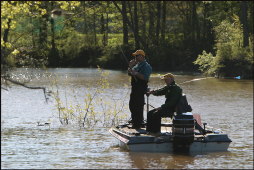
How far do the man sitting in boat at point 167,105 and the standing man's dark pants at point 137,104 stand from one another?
1.69ft

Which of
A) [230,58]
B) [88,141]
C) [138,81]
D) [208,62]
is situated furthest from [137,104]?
[208,62]

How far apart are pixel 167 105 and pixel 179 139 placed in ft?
2.90

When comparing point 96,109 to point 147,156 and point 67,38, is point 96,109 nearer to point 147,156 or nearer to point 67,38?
point 147,156

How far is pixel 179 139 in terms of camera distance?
46.2 ft

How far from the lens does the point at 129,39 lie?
6081 cm

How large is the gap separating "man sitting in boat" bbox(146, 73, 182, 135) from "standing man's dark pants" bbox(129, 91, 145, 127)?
515 mm

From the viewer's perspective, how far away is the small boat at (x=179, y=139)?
1397cm

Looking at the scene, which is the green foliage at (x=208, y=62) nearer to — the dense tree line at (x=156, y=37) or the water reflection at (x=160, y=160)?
the dense tree line at (x=156, y=37)

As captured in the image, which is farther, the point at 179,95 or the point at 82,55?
the point at 82,55

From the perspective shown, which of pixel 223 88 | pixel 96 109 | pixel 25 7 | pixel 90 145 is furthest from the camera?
pixel 223 88

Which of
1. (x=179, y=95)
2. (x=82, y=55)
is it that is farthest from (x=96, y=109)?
(x=82, y=55)

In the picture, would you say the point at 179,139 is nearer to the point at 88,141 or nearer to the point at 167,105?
the point at 167,105

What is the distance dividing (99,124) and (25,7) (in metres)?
6.02

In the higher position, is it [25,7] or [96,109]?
[25,7]
